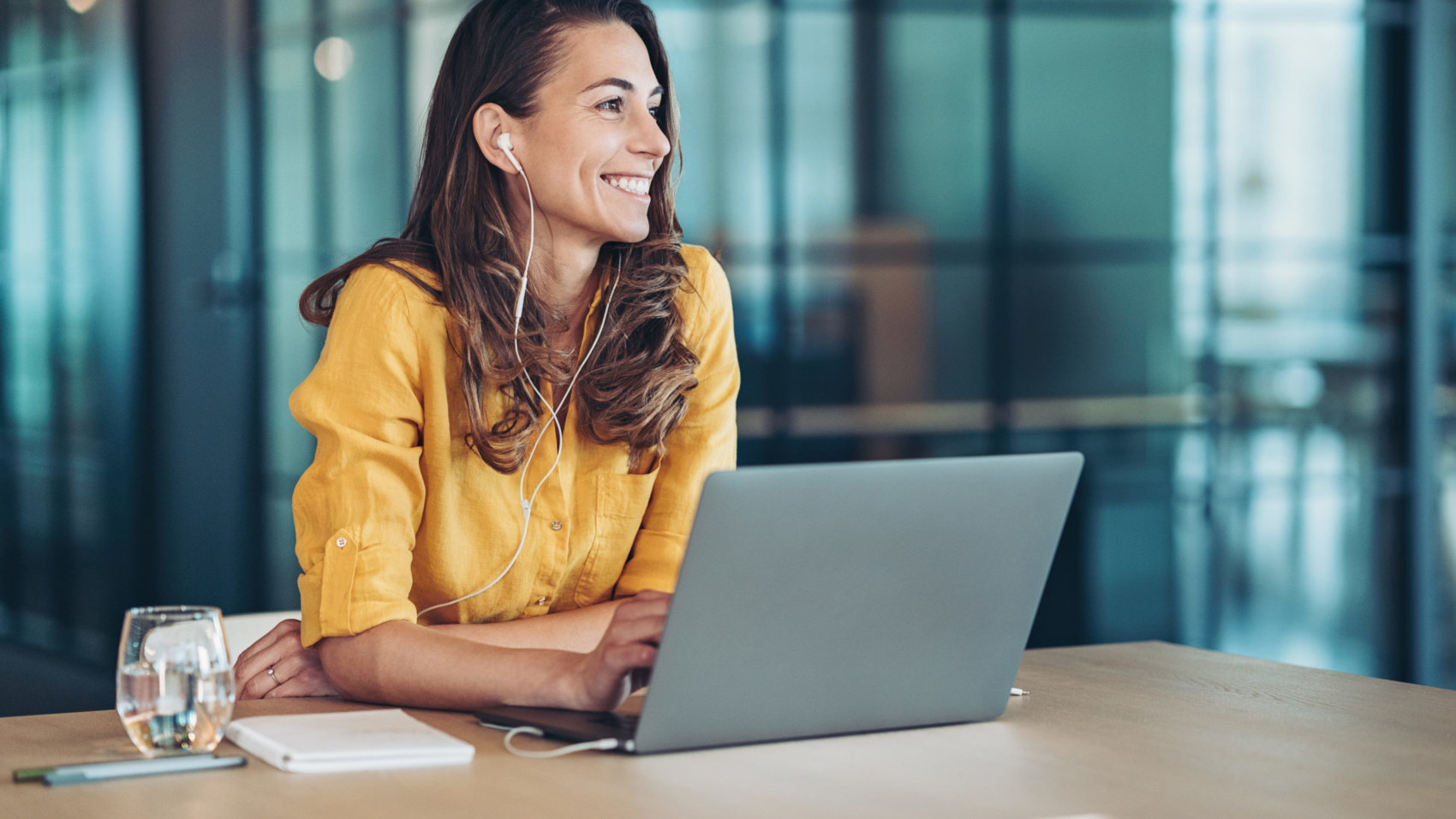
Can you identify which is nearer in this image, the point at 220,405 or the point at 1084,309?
the point at 220,405

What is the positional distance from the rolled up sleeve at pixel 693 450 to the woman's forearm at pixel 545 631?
11 cm

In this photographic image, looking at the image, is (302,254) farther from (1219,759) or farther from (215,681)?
(1219,759)

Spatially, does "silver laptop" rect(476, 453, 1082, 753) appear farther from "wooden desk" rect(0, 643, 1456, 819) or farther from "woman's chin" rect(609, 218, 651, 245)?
"woman's chin" rect(609, 218, 651, 245)

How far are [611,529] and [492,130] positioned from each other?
47 centimetres

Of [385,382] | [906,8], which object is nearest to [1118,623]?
[906,8]

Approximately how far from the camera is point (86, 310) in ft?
11.2

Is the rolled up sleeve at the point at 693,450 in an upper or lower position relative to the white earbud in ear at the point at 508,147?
lower

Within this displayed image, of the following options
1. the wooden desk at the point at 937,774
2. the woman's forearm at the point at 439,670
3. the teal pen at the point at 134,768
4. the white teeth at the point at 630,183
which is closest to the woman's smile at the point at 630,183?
the white teeth at the point at 630,183

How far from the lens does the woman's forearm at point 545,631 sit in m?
1.48

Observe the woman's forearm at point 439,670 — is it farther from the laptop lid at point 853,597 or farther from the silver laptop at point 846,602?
the laptop lid at point 853,597

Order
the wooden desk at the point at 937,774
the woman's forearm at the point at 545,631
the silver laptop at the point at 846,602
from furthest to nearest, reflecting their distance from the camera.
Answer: the woman's forearm at the point at 545,631 → the silver laptop at the point at 846,602 → the wooden desk at the point at 937,774

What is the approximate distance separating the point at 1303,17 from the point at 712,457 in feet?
12.5

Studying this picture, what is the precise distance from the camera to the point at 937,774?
101 centimetres

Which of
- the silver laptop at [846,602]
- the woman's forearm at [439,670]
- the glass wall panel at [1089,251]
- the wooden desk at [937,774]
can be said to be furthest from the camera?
the glass wall panel at [1089,251]
